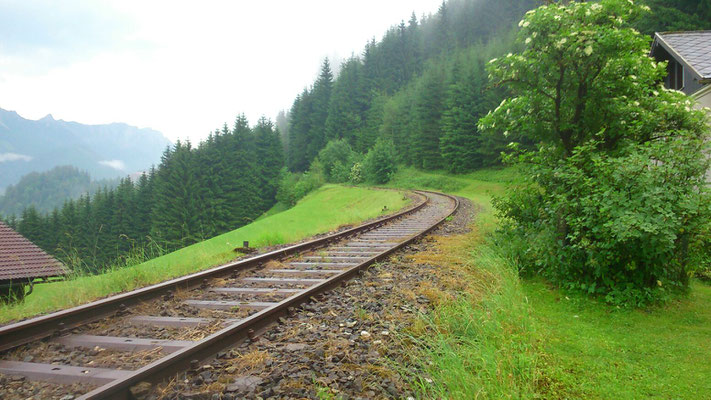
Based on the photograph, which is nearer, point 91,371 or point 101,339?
point 91,371

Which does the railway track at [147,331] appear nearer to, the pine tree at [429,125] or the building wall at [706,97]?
the building wall at [706,97]

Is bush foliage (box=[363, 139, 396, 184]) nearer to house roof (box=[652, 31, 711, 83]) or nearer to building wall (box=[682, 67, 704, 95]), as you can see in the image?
house roof (box=[652, 31, 711, 83])

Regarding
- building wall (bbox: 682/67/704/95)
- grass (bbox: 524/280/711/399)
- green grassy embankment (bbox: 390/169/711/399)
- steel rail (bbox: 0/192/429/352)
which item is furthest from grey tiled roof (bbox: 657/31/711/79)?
steel rail (bbox: 0/192/429/352)

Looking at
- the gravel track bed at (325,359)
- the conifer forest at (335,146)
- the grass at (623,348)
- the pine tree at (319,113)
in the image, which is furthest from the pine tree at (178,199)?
the grass at (623,348)

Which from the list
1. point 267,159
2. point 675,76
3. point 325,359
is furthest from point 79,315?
point 267,159

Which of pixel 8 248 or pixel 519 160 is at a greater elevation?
pixel 519 160

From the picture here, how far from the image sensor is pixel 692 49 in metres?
11.8

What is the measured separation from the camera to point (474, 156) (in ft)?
145

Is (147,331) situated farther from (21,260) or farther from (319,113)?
(319,113)

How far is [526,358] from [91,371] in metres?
3.20

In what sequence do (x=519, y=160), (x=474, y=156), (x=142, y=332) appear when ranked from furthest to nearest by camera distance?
1. (x=474, y=156)
2. (x=519, y=160)
3. (x=142, y=332)

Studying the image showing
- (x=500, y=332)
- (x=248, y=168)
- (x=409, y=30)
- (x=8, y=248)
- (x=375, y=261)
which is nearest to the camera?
(x=500, y=332)

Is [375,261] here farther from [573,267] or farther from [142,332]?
[142,332]

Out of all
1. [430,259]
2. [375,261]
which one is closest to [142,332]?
[375,261]
